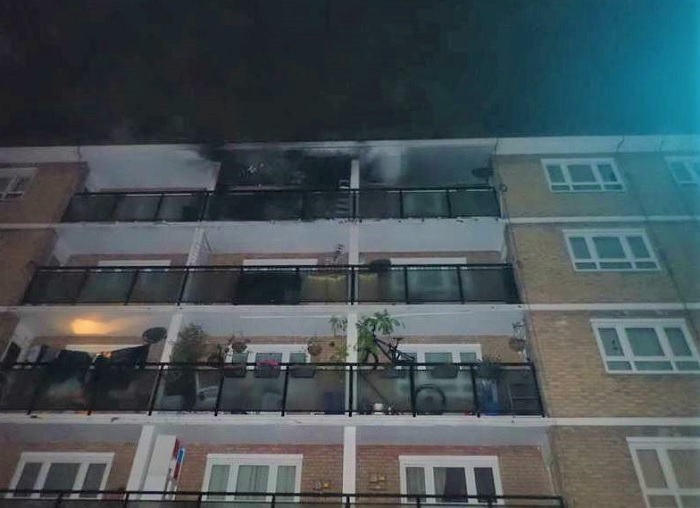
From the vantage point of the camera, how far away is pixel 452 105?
14.1 metres

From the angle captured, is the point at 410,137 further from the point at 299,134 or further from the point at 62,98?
the point at 62,98

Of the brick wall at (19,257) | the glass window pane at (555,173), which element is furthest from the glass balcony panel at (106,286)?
the glass window pane at (555,173)

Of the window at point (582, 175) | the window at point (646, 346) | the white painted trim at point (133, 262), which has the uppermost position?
the window at point (582, 175)

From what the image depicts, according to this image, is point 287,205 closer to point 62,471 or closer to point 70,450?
point 70,450

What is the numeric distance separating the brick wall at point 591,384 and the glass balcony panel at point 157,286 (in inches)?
266

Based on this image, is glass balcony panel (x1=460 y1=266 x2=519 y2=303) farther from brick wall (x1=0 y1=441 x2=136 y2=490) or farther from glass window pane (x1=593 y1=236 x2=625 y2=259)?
brick wall (x1=0 y1=441 x2=136 y2=490)

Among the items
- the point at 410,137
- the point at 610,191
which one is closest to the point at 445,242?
the point at 410,137

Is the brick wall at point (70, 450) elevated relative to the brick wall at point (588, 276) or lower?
lower

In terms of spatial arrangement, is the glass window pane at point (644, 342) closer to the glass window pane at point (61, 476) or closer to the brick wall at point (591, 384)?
the brick wall at point (591, 384)

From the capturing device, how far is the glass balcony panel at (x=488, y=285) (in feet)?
38.7

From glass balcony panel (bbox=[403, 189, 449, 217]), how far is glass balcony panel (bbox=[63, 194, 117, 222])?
21.6 feet

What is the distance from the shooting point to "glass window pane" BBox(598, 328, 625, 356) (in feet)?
35.8

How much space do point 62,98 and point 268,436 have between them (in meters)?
8.98

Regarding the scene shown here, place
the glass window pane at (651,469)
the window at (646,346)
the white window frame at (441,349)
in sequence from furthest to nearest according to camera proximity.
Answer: the white window frame at (441,349), the window at (646,346), the glass window pane at (651,469)
